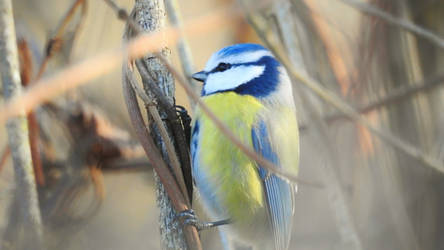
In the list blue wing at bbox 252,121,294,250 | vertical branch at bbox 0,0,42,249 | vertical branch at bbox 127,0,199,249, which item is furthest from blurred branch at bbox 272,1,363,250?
vertical branch at bbox 0,0,42,249

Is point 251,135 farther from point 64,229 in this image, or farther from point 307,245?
point 307,245

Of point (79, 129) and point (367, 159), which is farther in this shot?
point (79, 129)

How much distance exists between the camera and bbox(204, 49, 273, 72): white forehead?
5.33ft

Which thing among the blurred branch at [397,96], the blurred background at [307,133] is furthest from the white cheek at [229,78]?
the blurred branch at [397,96]

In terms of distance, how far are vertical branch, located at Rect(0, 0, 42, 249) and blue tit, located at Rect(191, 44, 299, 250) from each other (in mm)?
451

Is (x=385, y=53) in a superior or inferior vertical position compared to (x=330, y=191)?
superior

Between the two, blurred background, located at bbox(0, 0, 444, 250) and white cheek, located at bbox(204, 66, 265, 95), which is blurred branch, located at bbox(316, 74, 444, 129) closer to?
blurred background, located at bbox(0, 0, 444, 250)

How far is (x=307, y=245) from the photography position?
7.27 feet

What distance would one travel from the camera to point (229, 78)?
5.39ft

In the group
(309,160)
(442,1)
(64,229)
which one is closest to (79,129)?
(64,229)

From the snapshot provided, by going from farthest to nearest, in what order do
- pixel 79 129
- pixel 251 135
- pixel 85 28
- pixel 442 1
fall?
1. pixel 442 1
2. pixel 85 28
3. pixel 79 129
4. pixel 251 135

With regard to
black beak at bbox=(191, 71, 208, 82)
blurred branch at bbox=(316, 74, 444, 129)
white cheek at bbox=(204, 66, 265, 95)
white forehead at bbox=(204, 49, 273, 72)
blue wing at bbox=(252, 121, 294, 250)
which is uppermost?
white forehead at bbox=(204, 49, 273, 72)

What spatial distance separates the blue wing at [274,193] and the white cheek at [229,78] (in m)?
0.17

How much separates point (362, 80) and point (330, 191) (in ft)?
2.17
